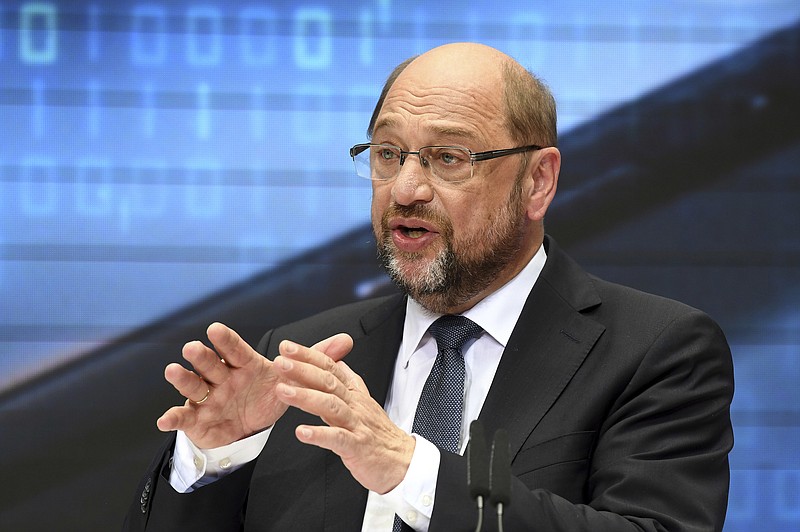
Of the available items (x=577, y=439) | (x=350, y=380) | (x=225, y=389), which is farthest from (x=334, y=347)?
(x=577, y=439)

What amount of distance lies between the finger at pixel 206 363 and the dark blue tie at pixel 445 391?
1.63 ft

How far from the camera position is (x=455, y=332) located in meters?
2.60

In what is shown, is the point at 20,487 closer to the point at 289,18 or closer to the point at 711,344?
the point at 289,18

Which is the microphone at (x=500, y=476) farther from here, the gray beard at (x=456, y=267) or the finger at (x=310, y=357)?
the gray beard at (x=456, y=267)

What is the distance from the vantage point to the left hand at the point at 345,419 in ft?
6.26

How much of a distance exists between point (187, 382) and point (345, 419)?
433 mm

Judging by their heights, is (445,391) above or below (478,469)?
below

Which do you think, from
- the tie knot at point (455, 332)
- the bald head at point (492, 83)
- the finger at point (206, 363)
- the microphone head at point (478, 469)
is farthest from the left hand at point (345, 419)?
the bald head at point (492, 83)

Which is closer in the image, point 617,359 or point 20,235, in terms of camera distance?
point 617,359

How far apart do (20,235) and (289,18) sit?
3.80 feet

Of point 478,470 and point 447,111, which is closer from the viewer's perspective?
point 478,470

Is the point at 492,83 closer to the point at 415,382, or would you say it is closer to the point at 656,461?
the point at 415,382

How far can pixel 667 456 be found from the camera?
88.7 inches

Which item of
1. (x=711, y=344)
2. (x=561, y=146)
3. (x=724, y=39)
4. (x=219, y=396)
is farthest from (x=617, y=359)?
(x=724, y=39)
